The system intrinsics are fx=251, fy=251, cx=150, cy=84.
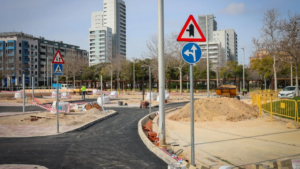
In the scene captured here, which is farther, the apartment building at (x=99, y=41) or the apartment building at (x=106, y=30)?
the apartment building at (x=106, y=30)

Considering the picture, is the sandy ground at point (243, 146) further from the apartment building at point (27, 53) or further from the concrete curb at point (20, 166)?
the apartment building at point (27, 53)

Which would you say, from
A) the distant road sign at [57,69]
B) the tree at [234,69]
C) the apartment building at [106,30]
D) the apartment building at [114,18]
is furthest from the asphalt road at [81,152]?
the apartment building at [114,18]

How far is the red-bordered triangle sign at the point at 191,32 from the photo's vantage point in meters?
5.38

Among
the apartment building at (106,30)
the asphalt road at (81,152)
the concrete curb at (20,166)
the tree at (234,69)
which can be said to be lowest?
the asphalt road at (81,152)

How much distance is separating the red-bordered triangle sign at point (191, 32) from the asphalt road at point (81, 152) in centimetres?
280

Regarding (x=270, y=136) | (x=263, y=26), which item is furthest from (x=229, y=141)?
(x=263, y=26)

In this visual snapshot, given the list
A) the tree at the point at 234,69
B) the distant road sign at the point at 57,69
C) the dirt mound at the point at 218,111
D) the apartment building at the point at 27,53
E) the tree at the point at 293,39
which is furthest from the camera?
the apartment building at the point at 27,53

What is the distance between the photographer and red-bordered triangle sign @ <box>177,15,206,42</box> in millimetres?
5375

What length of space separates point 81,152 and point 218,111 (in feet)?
31.0

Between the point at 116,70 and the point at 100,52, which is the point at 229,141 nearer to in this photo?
the point at 116,70

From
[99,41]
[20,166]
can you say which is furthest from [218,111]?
[99,41]

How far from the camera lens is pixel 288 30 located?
28.1 m

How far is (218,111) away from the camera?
14242mm

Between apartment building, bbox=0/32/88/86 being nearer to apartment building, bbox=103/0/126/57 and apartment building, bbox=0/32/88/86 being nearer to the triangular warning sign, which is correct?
apartment building, bbox=103/0/126/57
